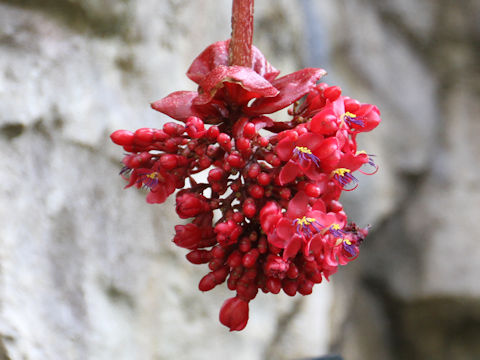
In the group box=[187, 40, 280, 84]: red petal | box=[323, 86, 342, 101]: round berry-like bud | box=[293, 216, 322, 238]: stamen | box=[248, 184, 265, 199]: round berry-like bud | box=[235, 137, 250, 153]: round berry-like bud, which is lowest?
box=[293, 216, 322, 238]: stamen

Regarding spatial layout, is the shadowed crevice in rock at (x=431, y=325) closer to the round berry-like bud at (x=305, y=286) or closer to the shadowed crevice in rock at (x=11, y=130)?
the round berry-like bud at (x=305, y=286)

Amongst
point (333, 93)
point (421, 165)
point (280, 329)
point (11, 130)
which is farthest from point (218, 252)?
point (421, 165)

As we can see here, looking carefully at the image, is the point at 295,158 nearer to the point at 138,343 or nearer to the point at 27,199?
the point at 27,199

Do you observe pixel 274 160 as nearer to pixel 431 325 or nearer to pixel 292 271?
pixel 292 271

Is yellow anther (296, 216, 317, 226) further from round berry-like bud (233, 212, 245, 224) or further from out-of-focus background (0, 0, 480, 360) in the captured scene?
out-of-focus background (0, 0, 480, 360)

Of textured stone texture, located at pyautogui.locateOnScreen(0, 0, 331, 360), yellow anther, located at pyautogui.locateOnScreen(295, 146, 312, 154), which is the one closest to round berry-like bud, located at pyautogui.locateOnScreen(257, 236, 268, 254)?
yellow anther, located at pyautogui.locateOnScreen(295, 146, 312, 154)

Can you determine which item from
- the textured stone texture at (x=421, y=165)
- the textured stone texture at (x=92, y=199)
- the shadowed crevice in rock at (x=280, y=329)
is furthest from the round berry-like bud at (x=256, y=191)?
the textured stone texture at (x=421, y=165)
